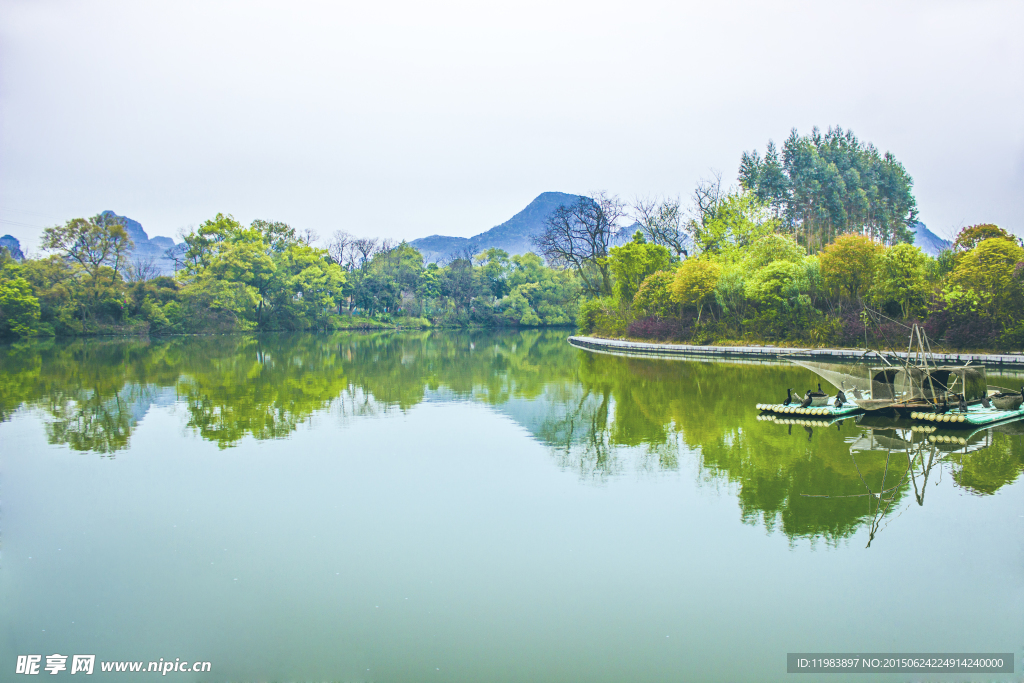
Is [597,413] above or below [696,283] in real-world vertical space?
below

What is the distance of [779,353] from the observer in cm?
2666

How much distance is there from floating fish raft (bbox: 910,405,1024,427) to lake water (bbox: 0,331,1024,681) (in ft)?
1.24

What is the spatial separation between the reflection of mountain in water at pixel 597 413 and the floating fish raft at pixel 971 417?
42 centimetres

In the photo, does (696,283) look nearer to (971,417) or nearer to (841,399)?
(841,399)

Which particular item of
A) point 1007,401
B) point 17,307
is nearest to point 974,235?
point 1007,401

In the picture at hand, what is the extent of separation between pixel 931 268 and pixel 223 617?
27.6 metres

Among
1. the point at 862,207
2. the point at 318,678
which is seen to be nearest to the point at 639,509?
the point at 318,678

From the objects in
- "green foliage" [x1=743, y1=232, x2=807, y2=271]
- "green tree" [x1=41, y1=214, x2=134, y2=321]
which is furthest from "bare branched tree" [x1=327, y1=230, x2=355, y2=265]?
"green foliage" [x1=743, y1=232, x2=807, y2=271]

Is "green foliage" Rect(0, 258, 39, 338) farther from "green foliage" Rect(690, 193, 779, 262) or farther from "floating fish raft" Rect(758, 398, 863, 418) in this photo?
"floating fish raft" Rect(758, 398, 863, 418)

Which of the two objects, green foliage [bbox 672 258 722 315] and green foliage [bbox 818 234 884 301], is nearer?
green foliage [bbox 818 234 884 301]

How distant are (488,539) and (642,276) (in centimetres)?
3313

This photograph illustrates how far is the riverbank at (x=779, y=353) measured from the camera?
21234mm

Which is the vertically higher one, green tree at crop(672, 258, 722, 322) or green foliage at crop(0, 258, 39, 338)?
green tree at crop(672, 258, 722, 322)

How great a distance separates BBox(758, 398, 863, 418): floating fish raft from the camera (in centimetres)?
1207
